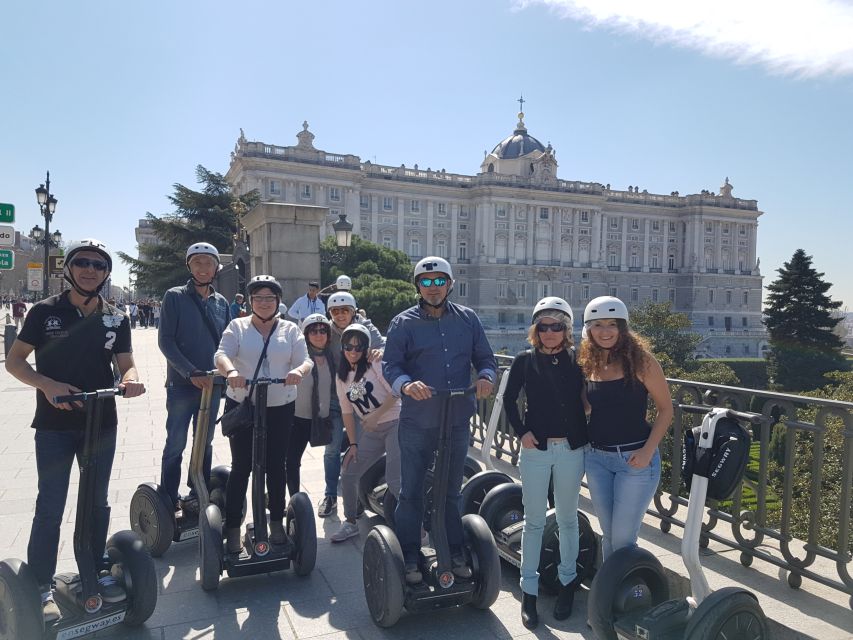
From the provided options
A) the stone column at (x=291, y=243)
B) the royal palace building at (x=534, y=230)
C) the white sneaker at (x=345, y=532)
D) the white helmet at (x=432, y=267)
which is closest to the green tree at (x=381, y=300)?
the stone column at (x=291, y=243)

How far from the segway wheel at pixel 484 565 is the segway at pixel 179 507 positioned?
1.77m

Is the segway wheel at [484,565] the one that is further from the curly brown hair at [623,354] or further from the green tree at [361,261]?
the green tree at [361,261]

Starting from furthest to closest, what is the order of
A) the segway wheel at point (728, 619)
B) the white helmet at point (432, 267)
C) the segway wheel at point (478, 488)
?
the segway wheel at point (478, 488) → the white helmet at point (432, 267) → the segway wheel at point (728, 619)

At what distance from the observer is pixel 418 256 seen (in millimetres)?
86188

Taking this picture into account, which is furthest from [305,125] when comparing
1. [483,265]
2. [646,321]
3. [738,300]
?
[738,300]

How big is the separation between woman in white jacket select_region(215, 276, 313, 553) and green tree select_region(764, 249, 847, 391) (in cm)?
5014

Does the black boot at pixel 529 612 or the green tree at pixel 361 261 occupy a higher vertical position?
the green tree at pixel 361 261

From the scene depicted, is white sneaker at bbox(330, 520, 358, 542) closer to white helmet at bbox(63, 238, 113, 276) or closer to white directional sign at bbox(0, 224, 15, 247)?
white helmet at bbox(63, 238, 113, 276)

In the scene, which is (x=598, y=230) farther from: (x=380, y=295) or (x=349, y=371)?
(x=349, y=371)

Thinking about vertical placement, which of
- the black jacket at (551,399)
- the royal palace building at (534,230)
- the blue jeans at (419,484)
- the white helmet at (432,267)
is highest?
the royal palace building at (534,230)

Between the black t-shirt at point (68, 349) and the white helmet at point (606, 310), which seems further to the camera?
the white helmet at point (606, 310)

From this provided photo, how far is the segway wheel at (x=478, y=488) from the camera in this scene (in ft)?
14.7

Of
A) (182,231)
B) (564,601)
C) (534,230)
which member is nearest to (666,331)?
(182,231)

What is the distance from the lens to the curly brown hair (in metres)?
3.30
